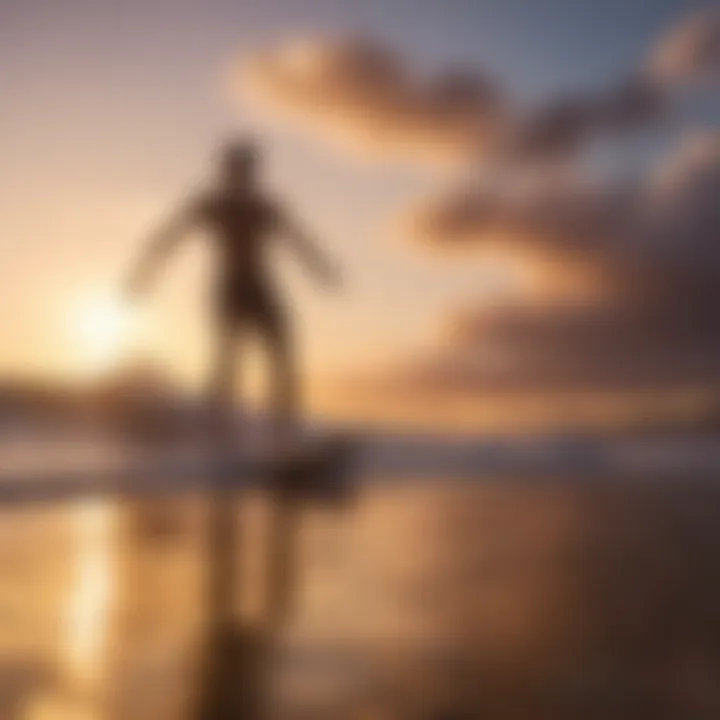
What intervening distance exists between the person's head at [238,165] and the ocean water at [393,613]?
66 cm

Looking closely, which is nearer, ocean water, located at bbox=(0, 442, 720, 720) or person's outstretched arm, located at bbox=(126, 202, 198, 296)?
ocean water, located at bbox=(0, 442, 720, 720)

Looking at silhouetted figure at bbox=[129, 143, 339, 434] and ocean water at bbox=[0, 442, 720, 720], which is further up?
silhouetted figure at bbox=[129, 143, 339, 434]

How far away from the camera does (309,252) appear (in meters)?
1.86

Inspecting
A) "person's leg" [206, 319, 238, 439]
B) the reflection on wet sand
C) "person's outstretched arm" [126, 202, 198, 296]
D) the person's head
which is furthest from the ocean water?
the person's head

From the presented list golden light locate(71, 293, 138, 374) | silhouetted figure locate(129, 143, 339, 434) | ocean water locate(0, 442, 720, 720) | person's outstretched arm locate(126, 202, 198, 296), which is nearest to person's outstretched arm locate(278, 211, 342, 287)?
silhouetted figure locate(129, 143, 339, 434)

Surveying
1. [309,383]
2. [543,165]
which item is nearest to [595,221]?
[543,165]

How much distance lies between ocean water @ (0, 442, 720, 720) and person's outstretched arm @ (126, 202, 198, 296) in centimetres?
Result: 45

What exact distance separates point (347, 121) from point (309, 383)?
22.4 inches

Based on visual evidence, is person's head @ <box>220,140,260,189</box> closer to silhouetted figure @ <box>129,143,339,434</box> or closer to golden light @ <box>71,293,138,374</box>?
silhouetted figure @ <box>129,143,339,434</box>

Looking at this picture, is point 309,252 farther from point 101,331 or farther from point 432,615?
point 432,615

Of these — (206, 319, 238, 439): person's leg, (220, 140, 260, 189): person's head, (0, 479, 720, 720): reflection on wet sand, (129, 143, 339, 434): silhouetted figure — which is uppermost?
(220, 140, 260, 189): person's head

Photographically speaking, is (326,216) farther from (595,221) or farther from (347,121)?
(595,221)

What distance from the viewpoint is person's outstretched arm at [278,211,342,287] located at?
185 centimetres

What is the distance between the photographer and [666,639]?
0.89m
